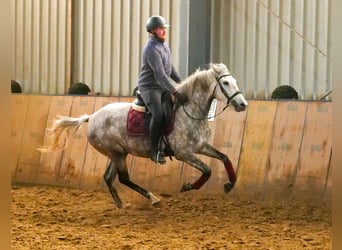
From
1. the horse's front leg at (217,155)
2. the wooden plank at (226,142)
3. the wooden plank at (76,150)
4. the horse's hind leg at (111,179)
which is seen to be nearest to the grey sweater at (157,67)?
the horse's front leg at (217,155)

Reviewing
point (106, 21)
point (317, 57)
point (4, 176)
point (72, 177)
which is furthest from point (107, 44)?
point (4, 176)

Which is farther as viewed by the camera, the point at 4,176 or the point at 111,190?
the point at 111,190

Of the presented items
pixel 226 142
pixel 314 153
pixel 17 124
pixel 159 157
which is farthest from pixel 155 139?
pixel 17 124

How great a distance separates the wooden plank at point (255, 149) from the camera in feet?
21.5

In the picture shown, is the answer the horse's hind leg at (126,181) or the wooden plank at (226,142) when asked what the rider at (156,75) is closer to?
the horse's hind leg at (126,181)

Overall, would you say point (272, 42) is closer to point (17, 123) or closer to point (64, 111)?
point (64, 111)

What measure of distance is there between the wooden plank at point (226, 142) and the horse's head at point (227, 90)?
3.84 feet

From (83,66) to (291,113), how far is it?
298cm

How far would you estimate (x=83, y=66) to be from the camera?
8641 mm

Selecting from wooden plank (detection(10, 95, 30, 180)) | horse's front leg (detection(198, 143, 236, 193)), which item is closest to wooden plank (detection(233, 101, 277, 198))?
horse's front leg (detection(198, 143, 236, 193))

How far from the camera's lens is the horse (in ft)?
18.3

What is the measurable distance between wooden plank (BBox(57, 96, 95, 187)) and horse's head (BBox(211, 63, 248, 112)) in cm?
240

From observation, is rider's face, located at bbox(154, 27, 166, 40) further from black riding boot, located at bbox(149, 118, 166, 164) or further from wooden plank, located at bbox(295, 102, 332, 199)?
wooden plank, located at bbox(295, 102, 332, 199)

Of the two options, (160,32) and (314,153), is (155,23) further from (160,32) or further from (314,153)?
(314,153)
